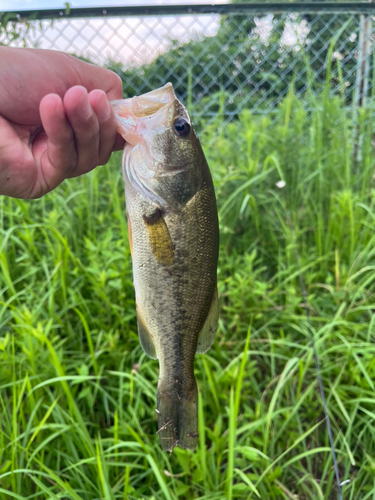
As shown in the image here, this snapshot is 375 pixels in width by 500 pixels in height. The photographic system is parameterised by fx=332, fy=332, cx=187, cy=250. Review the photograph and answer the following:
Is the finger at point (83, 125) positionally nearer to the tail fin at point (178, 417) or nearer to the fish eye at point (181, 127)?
the fish eye at point (181, 127)

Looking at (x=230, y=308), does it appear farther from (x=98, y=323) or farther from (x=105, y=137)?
(x=105, y=137)

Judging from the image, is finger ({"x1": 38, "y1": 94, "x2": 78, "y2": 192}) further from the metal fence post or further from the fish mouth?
the metal fence post

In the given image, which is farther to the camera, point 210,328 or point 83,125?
point 210,328

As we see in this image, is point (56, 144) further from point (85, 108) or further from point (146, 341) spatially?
point (146, 341)

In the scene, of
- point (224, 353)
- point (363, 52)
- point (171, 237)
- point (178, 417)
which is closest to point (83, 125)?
point (171, 237)

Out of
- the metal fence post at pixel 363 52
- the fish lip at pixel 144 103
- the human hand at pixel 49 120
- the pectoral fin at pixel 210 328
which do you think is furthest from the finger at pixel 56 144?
the metal fence post at pixel 363 52

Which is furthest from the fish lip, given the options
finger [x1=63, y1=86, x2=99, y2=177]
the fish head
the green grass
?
the green grass
